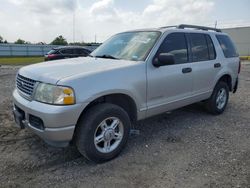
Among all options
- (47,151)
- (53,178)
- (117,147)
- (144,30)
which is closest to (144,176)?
(117,147)

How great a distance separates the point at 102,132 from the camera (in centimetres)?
345

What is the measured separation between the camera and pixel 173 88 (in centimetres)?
430

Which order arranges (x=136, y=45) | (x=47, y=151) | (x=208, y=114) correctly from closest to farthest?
(x=47, y=151), (x=136, y=45), (x=208, y=114)

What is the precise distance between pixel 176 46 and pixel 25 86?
2645 mm

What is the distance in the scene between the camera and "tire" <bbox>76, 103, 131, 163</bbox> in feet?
10.5

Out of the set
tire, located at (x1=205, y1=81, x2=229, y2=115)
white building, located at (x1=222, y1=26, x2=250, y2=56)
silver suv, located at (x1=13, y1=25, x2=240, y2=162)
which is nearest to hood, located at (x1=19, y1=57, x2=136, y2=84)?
silver suv, located at (x1=13, y1=25, x2=240, y2=162)

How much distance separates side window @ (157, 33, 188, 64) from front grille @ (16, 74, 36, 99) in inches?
81.2

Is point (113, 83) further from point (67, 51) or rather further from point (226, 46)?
point (67, 51)

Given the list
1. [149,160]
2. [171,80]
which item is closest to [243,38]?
[171,80]

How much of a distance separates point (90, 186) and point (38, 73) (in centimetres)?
161

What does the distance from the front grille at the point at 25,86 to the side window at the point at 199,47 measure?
3033 mm

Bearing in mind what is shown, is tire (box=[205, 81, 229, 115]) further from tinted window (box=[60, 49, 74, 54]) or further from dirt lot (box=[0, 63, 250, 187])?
tinted window (box=[60, 49, 74, 54])

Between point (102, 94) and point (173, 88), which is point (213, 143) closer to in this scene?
point (173, 88)

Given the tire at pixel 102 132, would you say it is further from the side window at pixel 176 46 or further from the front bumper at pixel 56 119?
the side window at pixel 176 46
